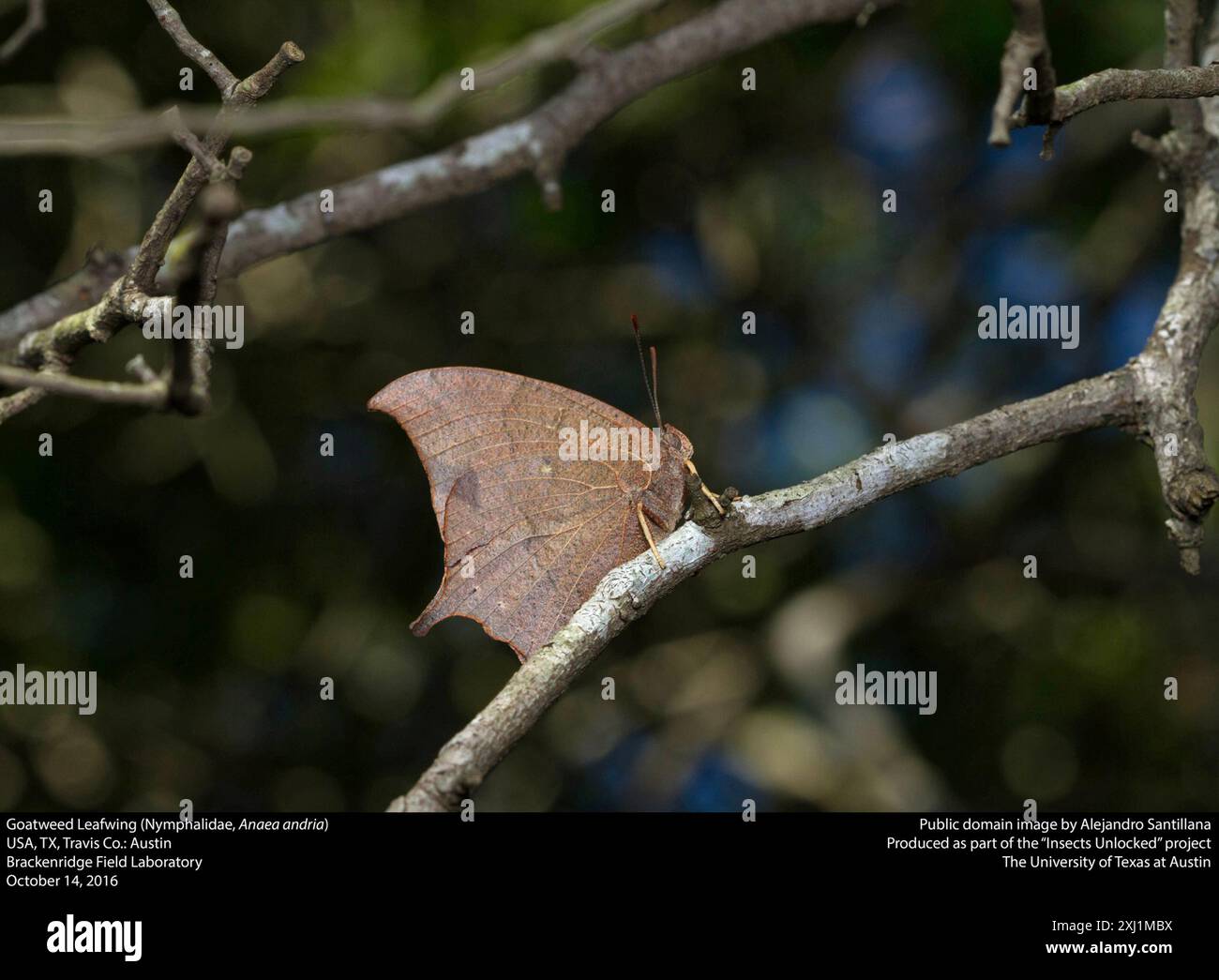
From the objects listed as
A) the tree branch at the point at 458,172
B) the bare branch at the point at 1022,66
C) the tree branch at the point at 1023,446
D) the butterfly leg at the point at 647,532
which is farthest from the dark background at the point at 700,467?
the bare branch at the point at 1022,66

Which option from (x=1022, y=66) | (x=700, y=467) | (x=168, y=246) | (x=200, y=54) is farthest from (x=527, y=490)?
(x=700, y=467)

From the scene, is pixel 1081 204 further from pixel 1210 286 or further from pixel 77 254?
pixel 77 254

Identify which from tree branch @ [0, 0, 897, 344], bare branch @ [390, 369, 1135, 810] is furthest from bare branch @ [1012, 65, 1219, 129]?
tree branch @ [0, 0, 897, 344]

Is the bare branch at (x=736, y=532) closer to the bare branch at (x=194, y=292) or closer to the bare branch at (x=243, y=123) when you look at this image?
the bare branch at (x=194, y=292)

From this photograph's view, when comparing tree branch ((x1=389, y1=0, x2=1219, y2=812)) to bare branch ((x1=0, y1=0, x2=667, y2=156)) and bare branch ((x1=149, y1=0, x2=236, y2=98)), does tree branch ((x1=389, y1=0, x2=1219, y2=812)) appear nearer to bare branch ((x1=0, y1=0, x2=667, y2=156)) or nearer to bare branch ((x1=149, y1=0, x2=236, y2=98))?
bare branch ((x1=0, y1=0, x2=667, y2=156))

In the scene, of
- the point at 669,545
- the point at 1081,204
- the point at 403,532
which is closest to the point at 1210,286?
the point at 669,545

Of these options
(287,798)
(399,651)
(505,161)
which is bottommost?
(287,798)

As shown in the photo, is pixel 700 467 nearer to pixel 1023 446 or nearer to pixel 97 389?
pixel 1023 446
